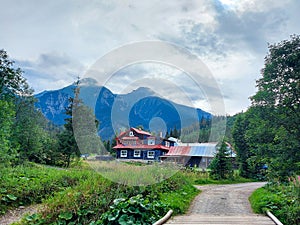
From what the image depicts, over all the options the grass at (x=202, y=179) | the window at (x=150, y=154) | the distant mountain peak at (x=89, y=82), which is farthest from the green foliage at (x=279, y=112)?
the distant mountain peak at (x=89, y=82)

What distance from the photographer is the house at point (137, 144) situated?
9336 millimetres

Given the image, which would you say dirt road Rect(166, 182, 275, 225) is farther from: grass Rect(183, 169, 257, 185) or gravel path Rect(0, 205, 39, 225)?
grass Rect(183, 169, 257, 185)

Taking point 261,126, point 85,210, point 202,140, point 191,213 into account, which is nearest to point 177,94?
point 202,140

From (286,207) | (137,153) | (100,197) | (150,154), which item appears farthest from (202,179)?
(100,197)

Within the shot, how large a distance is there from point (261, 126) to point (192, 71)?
7.90 meters

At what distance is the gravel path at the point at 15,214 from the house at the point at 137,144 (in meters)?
3.05

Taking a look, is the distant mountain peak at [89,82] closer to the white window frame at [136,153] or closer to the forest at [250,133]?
the forest at [250,133]

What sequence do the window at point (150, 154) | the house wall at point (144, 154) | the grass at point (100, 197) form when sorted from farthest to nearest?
the window at point (150, 154), the house wall at point (144, 154), the grass at point (100, 197)

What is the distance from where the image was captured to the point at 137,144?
31.3 feet

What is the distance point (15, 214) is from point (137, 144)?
4103 millimetres

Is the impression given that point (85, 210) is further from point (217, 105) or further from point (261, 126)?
point (261, 126)

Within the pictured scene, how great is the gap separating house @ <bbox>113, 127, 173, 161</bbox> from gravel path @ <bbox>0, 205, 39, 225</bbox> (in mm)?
3054

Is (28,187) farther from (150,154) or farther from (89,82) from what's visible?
(150,154)

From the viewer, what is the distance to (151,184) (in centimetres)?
873
